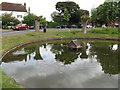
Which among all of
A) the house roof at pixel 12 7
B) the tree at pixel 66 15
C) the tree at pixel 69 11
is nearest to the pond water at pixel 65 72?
the tree at pixel 66 15

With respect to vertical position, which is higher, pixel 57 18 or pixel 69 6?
pixel 69 6

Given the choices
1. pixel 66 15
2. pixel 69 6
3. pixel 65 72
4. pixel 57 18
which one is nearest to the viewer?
pixel 65 72

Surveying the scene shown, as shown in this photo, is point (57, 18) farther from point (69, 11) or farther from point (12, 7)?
point (12, 7)

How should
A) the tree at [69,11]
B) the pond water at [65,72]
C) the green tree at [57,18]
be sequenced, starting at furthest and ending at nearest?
the green tree at [57,18] < the tree at [69,11] < the pond water at [65,72]

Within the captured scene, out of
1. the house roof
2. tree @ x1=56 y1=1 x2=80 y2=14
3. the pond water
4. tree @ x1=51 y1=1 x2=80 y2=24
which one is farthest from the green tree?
the pond water

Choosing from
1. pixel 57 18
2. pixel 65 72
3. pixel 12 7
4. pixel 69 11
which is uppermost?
pixel 12 7

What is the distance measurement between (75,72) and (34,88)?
5303mm

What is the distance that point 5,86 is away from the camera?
11.5m

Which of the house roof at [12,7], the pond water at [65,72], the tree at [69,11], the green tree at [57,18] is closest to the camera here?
the pond water at [65,72]

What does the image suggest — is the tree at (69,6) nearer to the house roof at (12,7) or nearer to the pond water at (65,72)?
the house roof at (12,7)

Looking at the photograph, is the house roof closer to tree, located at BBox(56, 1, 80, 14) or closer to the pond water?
tree, located at BBox(56, 1, 80, 14)

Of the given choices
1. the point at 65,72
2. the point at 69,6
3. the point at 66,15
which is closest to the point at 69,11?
the point at 69,6

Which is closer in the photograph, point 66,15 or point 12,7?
point 66,15

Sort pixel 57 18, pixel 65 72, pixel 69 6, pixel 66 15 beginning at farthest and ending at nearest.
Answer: pixel 57 18 < pixel 69 6 < pixel 66 15 < pixel 65 72
